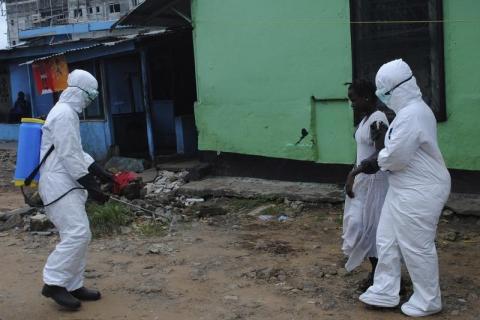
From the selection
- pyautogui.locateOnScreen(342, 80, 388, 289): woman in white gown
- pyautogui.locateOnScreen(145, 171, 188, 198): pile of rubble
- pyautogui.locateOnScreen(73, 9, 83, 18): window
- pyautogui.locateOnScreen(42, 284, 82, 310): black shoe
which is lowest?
pyautogui.locateOnScreen(145, 171, 188, 198): pile of rubble

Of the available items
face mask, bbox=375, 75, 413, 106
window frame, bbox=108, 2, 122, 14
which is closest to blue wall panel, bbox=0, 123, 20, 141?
face mask, bbox=375, 75, 413, 106

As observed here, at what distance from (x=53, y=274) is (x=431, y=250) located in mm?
2747

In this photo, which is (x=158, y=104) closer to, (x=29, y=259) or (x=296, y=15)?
(x=296, y=15)

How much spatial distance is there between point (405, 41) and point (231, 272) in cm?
373

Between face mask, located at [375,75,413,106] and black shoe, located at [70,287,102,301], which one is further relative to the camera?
black shoe, located at [70,287,102,301]

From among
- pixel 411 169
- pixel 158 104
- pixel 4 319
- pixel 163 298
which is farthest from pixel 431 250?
pixel 158 104

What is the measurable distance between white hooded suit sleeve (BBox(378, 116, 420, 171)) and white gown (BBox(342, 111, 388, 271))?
1.51 feet

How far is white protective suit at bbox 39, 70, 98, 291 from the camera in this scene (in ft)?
14.5

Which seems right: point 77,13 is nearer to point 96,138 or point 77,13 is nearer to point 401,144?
point 96,138

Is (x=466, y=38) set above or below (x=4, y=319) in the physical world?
above

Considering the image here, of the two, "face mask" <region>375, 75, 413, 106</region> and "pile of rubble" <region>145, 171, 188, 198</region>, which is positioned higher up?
"face mask" <region>375, 75, 413, 106</region>

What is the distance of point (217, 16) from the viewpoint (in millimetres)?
8805

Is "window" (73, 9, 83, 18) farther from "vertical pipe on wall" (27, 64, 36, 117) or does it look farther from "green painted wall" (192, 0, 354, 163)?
"green painted wall" (192, 0, 354, 163)

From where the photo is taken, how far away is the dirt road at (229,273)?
4406mm
